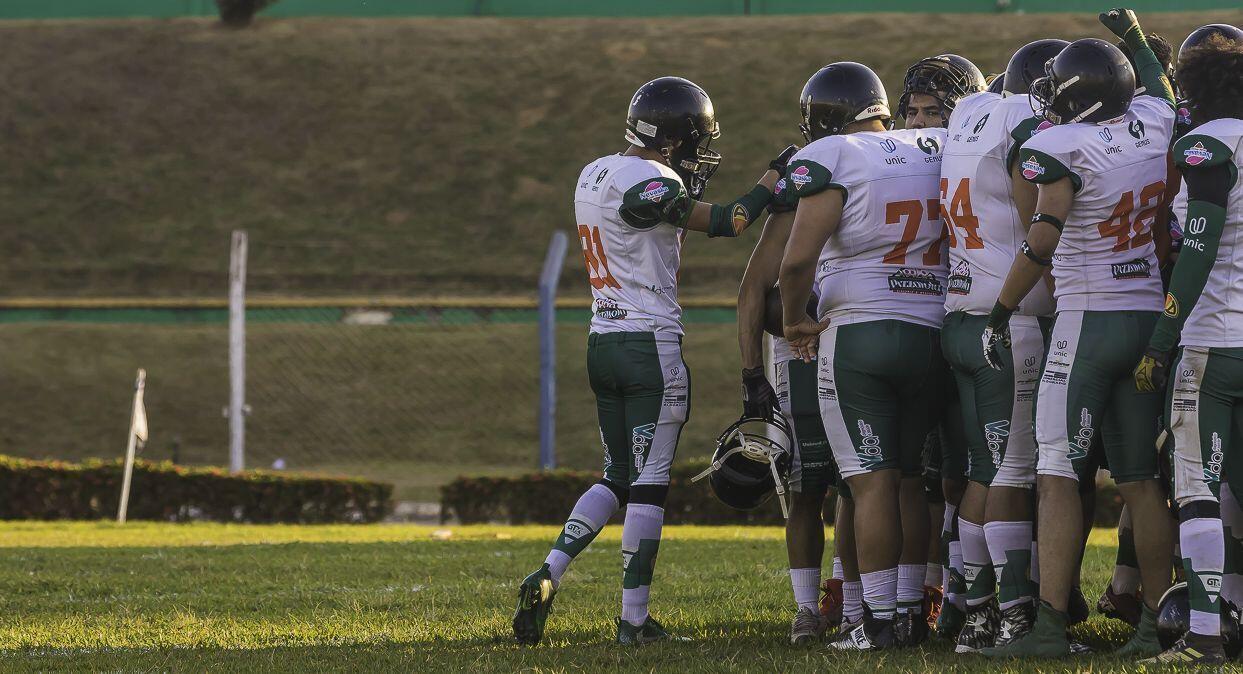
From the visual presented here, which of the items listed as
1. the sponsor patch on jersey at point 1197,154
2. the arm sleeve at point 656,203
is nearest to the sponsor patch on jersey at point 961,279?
the sponsor patch on jersey at point 1197,154

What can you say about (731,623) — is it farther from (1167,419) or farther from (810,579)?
(1167,419)

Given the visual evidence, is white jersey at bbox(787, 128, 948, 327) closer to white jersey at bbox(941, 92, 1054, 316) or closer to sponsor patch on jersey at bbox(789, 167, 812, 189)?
sponsor patch on jersey at bbox(789, 167, 812, 189)

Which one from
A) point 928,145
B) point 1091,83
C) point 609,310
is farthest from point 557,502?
point 1091,83

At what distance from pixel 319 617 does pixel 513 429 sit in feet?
55.9

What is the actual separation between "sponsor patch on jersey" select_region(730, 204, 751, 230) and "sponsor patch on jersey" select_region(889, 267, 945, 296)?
2.33ft

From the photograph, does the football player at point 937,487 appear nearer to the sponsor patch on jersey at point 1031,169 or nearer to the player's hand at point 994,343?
the player's hand at point 994,343

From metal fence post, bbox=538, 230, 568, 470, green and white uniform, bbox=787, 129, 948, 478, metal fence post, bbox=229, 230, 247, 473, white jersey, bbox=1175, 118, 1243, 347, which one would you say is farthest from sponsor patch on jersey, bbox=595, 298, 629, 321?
metal fence post, bbox=229, 230, 247, 473

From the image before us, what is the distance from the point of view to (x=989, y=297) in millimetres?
6379

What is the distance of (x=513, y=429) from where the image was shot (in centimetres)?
2477

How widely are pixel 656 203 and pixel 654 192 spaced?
0.05 m

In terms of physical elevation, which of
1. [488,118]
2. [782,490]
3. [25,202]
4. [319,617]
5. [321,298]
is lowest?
[319,617]

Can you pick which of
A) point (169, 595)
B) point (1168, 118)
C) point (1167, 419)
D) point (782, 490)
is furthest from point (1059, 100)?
point (169, 595)

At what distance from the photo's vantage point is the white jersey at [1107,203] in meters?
6.01

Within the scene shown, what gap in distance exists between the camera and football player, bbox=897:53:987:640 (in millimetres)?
6844
